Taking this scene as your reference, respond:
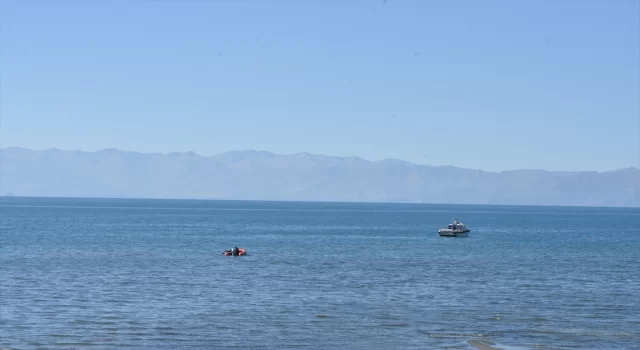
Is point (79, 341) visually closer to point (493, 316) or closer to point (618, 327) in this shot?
point (493, 316)

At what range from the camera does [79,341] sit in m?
35.9

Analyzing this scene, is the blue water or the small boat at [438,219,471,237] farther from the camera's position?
the small boat at [438,219,471,237]

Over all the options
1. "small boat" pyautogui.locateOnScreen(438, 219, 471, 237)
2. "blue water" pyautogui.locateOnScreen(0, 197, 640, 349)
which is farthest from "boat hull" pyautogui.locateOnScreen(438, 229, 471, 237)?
"blue water" pyautogui.locateOnScreen(0, 197, 640, 349)

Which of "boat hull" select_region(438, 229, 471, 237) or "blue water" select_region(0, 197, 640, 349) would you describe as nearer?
"blue water" select_region(0, 197, 640, 349)

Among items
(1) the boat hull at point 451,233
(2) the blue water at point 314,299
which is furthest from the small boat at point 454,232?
(2) the blue water at point 314,299

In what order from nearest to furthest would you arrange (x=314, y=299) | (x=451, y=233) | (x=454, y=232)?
(x=314, y=299)
(x=451, y=233)
(x=454, y=232)

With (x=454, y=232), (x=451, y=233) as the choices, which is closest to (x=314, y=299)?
(x=451, y=233)

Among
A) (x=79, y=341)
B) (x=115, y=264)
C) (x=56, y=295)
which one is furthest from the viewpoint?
(x=115, y=264)

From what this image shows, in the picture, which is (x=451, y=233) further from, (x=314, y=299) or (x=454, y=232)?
(x=314, y=299)

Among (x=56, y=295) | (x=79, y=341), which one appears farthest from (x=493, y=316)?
(x=56, y=295)

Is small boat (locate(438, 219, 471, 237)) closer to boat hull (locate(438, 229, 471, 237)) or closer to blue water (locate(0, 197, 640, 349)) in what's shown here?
boat hull (locate(438, 229, 471, 237))

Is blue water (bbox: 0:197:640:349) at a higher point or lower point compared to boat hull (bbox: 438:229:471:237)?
lower

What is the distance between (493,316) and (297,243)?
212 ft

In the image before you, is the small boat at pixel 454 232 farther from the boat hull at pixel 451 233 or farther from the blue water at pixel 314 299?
the blue water at pixel 314 299
